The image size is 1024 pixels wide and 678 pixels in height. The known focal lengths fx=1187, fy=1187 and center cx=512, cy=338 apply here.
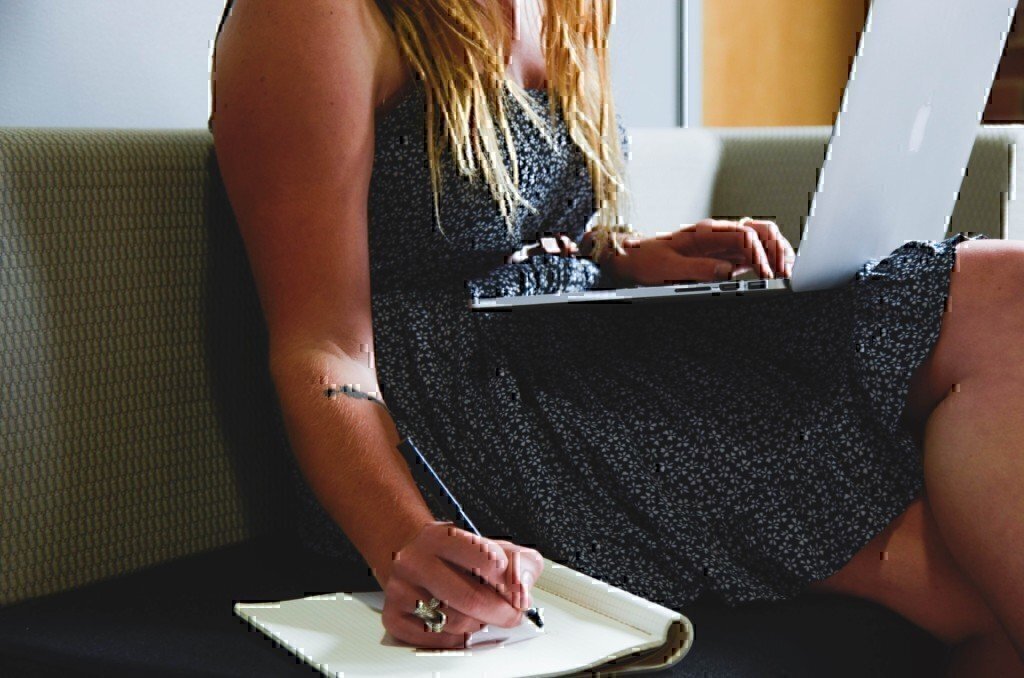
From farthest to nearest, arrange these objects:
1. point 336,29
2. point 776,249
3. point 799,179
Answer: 1. point 799,179
2. point 776,249
3. point 336,29

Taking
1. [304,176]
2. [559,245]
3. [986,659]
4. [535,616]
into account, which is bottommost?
[986,659]

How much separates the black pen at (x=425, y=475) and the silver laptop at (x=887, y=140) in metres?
0.10

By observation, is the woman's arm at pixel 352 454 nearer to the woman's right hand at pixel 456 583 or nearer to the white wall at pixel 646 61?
the woman's right hand at pixel 456 583

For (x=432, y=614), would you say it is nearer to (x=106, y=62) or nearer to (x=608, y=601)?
(x=608, y=601)

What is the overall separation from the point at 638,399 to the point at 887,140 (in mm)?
266

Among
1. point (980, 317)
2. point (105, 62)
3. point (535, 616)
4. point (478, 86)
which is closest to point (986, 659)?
point (980, 317)

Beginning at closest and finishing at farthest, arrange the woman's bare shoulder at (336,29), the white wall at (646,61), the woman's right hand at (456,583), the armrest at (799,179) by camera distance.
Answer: the woman's right hand at (456,583) < the woman's bare shoulder at (336,29) < the armrest at (799,179) < the white wall at (646,61)

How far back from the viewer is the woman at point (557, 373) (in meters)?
0.80

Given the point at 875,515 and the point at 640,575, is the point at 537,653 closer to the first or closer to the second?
the point at 640,575

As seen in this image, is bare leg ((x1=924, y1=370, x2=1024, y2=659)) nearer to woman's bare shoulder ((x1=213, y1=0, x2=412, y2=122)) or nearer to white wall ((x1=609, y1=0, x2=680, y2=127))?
→ woman's bare shoulder ((x1=213, y1=0, x2=412, y2=122))

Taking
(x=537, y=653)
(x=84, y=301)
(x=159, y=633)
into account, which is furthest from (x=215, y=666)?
(x=84, y=301)

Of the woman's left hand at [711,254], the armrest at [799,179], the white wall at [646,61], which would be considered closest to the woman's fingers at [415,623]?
the woman's left hand at [711,254]

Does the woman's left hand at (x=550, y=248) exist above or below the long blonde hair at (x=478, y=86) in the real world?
below

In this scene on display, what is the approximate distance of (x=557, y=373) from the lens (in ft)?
3.14
